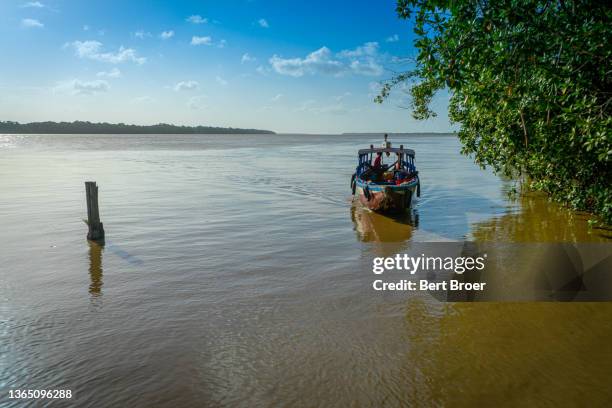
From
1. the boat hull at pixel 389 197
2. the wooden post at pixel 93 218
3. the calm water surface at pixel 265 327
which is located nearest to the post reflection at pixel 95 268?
the calm water surface at pixel 265 327

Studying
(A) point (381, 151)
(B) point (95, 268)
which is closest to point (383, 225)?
(A) point (381, 151)

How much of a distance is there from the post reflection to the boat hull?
34.8ft

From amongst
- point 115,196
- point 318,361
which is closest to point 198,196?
point 115,196

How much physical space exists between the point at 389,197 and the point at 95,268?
11190 millimetres

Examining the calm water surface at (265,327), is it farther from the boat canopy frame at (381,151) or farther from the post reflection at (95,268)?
the boat canopy frame at (381,151)

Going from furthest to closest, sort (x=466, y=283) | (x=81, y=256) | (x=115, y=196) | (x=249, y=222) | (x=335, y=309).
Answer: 1. (x=115, y=196)
2. (x=249, y=222)
3. (x=81, y=256)
4. (x=466, y=283)
5. (x=335, y=309)

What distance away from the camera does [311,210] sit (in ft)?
66.1

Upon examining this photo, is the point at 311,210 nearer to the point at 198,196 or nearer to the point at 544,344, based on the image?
the point at 198,196

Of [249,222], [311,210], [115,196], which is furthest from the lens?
[115,196]

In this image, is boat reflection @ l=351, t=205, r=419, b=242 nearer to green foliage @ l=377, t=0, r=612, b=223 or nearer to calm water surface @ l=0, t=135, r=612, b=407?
calm water surface @ l=0, t=135, r=612, b=407

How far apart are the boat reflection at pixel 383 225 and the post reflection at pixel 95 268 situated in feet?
26.2

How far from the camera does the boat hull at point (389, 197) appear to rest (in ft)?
58.5

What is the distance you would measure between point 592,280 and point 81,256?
13.2m

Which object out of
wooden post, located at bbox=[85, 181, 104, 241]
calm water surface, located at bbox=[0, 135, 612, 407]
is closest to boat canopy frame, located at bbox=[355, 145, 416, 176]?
calm water surface, located at bbox=[0, 135, 612, 407]
